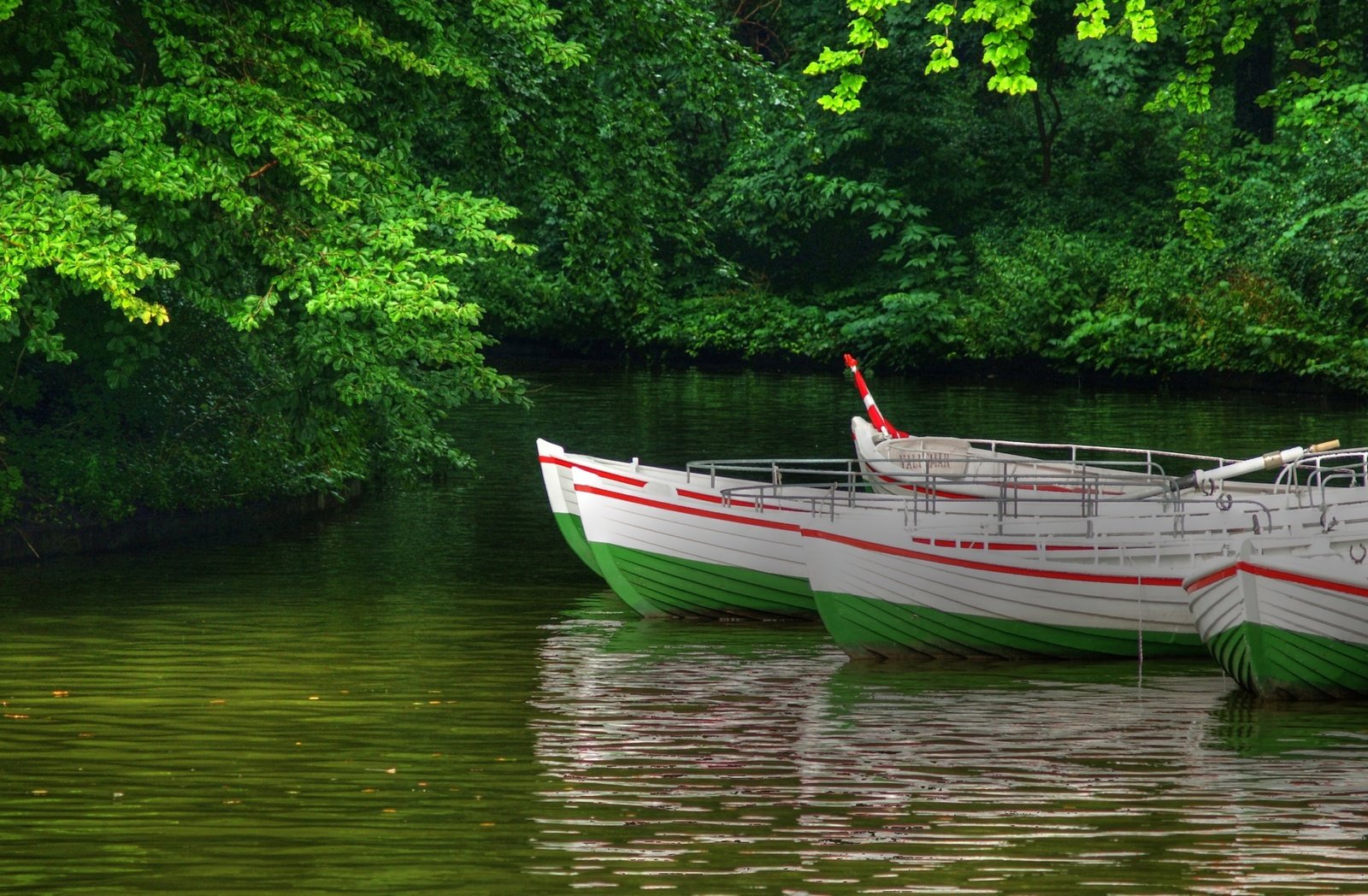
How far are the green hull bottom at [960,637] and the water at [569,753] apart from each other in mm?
268

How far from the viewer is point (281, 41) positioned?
18.6 metres

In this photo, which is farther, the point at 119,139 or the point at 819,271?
the point at 819,271

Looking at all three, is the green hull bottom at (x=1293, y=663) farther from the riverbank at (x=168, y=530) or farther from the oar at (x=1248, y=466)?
the riverbank at (x=168, y=530)

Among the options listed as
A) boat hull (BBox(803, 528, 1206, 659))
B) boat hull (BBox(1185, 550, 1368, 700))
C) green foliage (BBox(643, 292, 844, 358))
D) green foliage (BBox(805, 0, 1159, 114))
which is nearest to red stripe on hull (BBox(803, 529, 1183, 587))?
boat hull (BBox(803, 528, 1206, 659))

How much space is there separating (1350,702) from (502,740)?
5556mm

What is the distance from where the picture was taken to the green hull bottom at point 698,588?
58.4 ft

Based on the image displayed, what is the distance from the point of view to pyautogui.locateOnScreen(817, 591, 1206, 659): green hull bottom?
15.6 m

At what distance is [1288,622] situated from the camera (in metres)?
13.6

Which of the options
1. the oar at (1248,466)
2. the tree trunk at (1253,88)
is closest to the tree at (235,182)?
the oar at (1248,466)

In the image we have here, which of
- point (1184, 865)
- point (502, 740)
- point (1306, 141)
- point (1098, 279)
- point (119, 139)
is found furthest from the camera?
point (1098, 279)

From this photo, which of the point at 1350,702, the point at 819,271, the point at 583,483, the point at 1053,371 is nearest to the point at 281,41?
the point at 583,483

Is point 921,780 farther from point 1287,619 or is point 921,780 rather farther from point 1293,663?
point 1293,663

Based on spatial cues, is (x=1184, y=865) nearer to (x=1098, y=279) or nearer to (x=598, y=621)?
(x=598, y=621)

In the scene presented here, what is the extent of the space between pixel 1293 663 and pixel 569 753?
4849 mm
